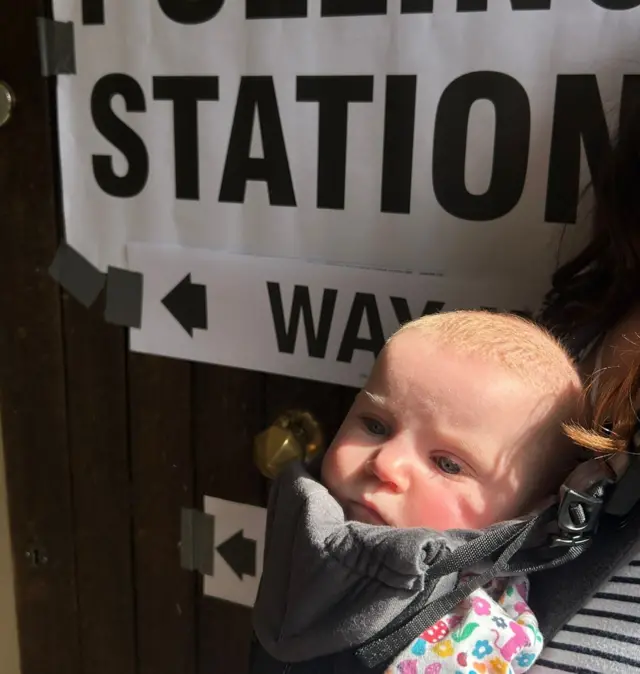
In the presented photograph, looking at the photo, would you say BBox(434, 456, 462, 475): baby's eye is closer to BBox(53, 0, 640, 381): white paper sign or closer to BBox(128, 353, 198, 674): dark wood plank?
BBox(53, 0, 640, 381): white paper sign

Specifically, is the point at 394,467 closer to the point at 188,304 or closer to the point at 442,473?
the point at 442,473

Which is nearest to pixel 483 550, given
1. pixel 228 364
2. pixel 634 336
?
pixel 634 336

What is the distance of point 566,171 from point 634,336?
20 cm

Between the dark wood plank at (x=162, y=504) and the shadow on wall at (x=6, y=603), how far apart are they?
0.26 meters

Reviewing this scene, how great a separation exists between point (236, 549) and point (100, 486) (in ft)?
0.77

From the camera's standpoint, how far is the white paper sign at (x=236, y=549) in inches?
39.6

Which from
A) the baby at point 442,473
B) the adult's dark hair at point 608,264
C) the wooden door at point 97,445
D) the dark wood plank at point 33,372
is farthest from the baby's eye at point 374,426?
the dark wood plank at point 33,372

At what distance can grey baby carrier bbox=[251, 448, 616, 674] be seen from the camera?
0.50 m

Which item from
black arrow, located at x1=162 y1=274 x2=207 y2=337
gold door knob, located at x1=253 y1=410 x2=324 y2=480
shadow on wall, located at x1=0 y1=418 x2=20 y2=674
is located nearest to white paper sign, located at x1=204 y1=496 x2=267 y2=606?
gold door knob, located at x1=253 y1=410 x2=324 y2=480

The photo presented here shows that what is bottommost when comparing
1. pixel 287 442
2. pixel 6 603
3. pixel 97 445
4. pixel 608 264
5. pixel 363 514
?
pixel 6 603

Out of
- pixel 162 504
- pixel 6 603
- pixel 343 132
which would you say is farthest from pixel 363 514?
pixel 6 603

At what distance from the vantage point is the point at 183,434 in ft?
3.31

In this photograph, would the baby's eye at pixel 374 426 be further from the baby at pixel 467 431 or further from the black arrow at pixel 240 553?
the black arrow at pixel 240 553

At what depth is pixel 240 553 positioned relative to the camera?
1029 millimetres
